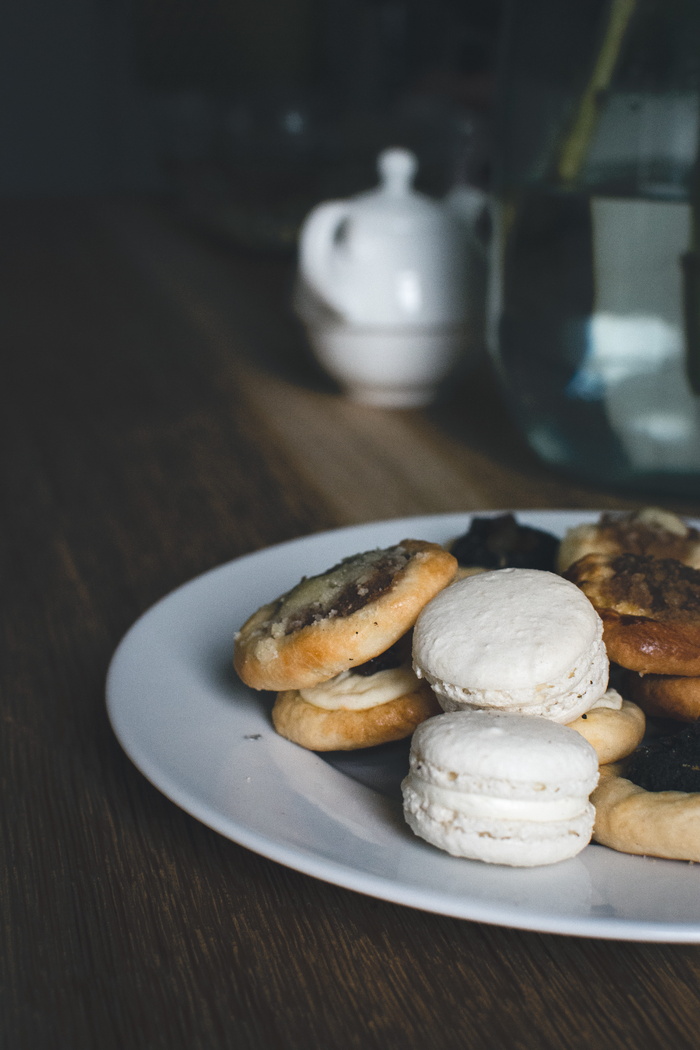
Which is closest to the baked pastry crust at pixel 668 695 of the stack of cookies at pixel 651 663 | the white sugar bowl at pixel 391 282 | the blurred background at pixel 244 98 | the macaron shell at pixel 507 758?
the stack of cookies at pixel 651 663

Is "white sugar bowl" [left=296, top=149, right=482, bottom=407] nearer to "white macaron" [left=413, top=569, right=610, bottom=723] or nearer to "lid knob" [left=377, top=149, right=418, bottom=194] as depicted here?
"lid knob" [left=377, top=149, right=418, bottom=194]

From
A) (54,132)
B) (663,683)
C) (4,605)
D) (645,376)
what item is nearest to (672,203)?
(645,376)

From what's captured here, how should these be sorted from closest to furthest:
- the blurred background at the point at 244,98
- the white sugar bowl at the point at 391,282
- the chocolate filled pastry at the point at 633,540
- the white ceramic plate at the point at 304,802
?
the white ceramic plate at the point at 304,802
the chocolate filled pastry at the point at 633,540
the white sugar bowl at the point at 391,282
the blurred background at the point at 244,98

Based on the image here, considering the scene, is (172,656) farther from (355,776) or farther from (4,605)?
(4,605)

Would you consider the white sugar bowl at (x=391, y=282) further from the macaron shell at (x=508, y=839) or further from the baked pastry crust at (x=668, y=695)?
the macaron shell at (x=508, y=839)

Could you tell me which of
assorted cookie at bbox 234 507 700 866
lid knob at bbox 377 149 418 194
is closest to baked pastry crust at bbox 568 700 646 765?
assorted cookie at bbox 234 507 700 866

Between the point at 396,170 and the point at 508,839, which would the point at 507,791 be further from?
the point at 396,170
